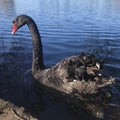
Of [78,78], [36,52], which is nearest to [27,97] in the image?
[78,78]

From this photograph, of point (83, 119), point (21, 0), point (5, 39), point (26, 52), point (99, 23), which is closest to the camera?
point (83, 119)

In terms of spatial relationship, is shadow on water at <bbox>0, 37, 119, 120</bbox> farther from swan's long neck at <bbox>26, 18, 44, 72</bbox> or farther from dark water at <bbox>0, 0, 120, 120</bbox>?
swan's long neck at <bbox>26, 18, 44, 72</bbox>

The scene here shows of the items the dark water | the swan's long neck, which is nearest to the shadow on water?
the dark water

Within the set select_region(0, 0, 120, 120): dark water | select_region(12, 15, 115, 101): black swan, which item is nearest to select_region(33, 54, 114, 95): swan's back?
select_region(12, 15, 115, 101): black swan

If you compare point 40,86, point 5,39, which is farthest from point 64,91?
point 5,39

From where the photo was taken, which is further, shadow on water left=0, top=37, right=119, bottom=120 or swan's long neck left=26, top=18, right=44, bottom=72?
swan's long neck left=26, top=18, right=44, bottom=72

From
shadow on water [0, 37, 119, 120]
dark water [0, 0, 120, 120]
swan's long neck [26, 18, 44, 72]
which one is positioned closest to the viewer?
shadow on water [0, 37, 119, 120]

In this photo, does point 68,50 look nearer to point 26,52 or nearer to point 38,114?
point 26,52

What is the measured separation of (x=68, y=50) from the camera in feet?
37.9

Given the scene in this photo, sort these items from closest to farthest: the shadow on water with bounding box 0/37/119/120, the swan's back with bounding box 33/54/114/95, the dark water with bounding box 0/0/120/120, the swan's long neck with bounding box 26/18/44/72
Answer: the shadow on water with bounding box 0/37/119/120, the swan's back with bounding box 33/54/114/95, the dark water with bounding box 0/0/120/120, the swan's long neck with bounding box 26/18/44/72

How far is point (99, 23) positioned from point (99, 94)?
10570 millimetres

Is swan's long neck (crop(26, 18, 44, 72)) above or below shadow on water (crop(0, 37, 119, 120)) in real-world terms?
above

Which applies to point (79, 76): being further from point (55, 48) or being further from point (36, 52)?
point (55, 48)

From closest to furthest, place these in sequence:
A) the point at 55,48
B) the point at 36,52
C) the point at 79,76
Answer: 1. the point at 79,76
2. the point at 36,52
3. the point at 55,48
